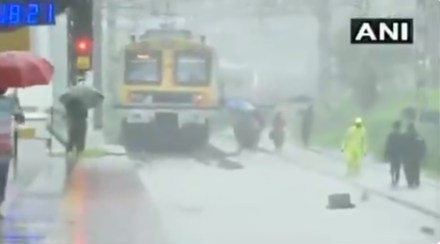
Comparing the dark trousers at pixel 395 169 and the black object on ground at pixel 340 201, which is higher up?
the dark trousers at pixel 395 169

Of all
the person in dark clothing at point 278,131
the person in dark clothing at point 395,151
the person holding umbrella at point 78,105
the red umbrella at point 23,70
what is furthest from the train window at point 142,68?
the person in dark clothing at point 395,151

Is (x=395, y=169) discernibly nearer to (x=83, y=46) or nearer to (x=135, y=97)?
(x=135, y=97)

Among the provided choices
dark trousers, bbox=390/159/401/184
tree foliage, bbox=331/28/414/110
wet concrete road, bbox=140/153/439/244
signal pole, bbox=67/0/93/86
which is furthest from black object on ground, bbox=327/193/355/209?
signal pole, bbox=67/0/93/86

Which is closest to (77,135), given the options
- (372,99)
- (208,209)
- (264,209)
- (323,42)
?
(208,209)

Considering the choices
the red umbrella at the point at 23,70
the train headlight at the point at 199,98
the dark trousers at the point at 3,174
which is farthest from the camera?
the dark trousers at the point at 3,174

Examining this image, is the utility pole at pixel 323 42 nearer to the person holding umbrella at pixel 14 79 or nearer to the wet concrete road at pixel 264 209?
the wet concrete road at pixel 264 209

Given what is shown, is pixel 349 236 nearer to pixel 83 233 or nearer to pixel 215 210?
pixel 215 210

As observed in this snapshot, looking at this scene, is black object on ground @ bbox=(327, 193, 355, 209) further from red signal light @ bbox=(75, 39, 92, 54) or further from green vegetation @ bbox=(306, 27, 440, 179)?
red signal light @ bbox=(75, 39, 92, 54)

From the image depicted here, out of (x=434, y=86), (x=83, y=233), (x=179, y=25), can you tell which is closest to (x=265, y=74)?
(x=179, y=25)
